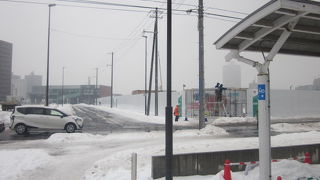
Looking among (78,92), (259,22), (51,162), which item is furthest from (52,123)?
(78,92)

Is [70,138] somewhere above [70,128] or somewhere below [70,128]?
below

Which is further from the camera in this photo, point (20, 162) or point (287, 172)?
point (20, 162)

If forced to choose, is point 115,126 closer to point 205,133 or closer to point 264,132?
point 205,133

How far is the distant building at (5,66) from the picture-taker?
371ft

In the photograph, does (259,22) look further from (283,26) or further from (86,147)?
(86,147)

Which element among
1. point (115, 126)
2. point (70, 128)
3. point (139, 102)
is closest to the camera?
point (70, 128)

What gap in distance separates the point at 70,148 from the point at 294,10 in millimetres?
10994

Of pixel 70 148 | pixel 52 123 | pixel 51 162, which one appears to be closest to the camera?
pixel 51 162

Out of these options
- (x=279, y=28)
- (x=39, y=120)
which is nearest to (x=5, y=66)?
(x=39, y=120)

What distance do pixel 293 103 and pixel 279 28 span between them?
3690 cm

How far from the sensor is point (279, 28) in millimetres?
6684

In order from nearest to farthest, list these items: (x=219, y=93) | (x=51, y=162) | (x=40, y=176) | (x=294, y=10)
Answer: (x=294, y=10)
(x=40, y=176)
(x=51, y=162)
(x=219, y=93)

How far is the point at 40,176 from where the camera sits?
29.1 ft

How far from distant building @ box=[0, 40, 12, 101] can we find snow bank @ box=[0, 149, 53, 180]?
375 ft
